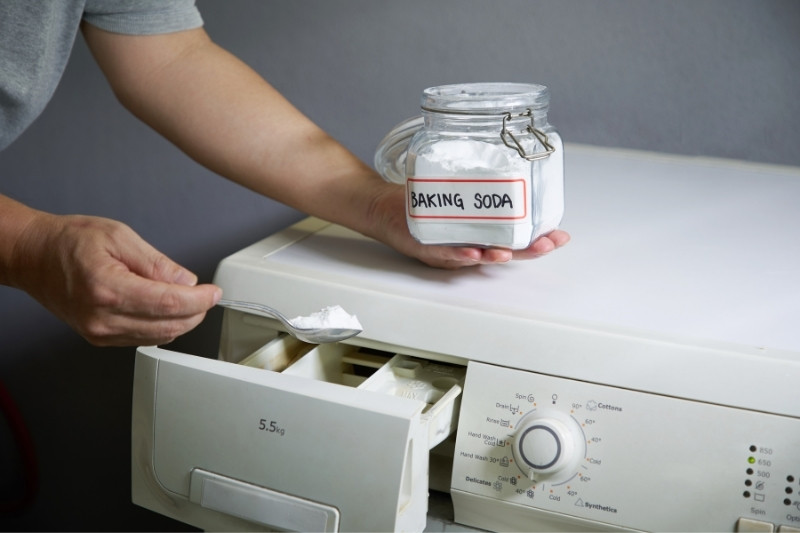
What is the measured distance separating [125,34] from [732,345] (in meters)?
0.67

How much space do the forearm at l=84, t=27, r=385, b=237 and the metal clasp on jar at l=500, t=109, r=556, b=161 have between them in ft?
0.72

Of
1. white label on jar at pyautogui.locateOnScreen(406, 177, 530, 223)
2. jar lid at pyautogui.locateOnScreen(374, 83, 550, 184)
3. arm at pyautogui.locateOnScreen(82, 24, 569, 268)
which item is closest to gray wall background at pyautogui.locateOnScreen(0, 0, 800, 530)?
arm at pyautogui.locateOnScreen(82, 24, 569, 268)

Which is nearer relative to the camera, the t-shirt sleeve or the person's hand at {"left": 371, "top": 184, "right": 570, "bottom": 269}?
the person's hand at {"left": 371, "top": 184, "right": 570, "bottom": 269}

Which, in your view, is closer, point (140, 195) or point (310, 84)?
point (310, 84)

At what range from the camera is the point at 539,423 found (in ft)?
1.91

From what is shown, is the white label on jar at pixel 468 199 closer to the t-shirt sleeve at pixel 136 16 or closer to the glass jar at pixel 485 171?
the glass jar at pixel 485 171

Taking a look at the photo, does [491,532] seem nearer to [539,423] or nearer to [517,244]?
[539,423]

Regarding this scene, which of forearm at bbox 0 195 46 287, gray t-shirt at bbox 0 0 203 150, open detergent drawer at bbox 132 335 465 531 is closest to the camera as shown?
open detergent drawer at bbox 132 335 465 531

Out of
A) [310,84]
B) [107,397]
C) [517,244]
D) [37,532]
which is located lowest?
[37,532]

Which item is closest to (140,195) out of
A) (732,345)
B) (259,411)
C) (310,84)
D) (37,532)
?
(310,84)

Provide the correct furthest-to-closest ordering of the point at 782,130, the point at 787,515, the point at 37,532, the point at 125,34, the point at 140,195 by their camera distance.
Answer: the point at 37,532, the point at 140,195, the point at 782,130, the point at 125,34, the point at 787,515

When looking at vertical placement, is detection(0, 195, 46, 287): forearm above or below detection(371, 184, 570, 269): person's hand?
below

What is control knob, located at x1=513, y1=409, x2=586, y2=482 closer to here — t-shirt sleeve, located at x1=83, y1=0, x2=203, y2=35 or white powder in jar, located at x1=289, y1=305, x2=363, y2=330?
white powder in jar, located at x1=289, y1=305, x2=363, y2=330

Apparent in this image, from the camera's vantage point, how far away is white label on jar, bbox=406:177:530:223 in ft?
1.93
